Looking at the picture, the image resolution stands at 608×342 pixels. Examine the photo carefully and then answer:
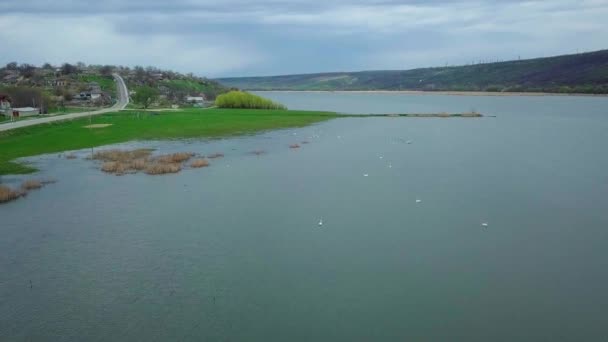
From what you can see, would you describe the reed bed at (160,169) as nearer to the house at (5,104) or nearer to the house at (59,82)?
the house at (5,104)

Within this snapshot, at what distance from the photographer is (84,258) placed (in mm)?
14867

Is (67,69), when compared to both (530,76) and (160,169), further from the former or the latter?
(530,76)

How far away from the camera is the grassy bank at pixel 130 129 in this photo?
33531 mm

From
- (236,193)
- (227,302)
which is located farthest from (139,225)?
(227,302)

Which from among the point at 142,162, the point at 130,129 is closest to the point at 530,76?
the point at 130,129

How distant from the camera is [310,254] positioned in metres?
15.3

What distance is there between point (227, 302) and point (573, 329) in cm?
821

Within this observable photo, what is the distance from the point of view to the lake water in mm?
11234

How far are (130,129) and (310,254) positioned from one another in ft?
113

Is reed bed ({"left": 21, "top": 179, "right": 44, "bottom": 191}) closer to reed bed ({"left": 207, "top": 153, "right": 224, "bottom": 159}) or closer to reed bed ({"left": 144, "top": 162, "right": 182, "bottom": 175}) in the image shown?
reed bed ({"left": 144, "top": 162, "right": 182, "bottom": 175})

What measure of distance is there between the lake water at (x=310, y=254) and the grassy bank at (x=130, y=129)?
19.2ft

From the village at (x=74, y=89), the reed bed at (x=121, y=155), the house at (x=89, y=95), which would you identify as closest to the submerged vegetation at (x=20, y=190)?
the reed bed at (x=121, y=155)

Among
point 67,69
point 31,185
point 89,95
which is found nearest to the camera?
point 31,185

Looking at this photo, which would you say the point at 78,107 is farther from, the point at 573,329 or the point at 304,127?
the point at 573,329
